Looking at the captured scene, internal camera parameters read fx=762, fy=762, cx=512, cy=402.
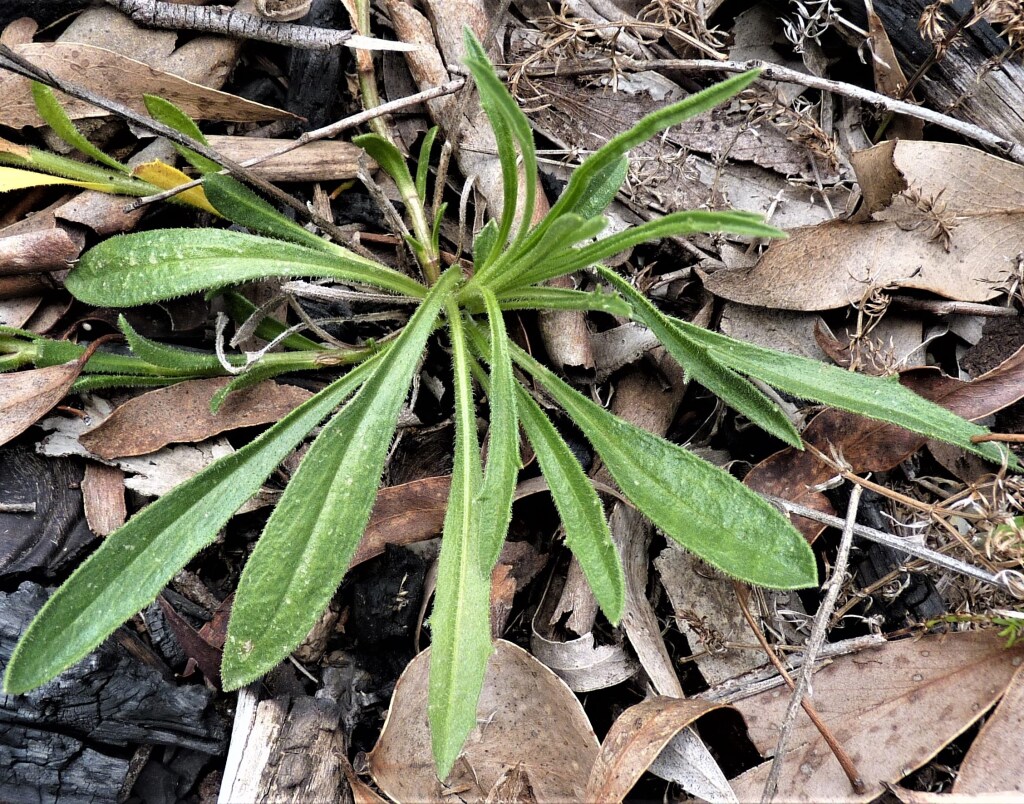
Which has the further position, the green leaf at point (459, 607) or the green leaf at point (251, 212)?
the green leaf at point (251, 212)

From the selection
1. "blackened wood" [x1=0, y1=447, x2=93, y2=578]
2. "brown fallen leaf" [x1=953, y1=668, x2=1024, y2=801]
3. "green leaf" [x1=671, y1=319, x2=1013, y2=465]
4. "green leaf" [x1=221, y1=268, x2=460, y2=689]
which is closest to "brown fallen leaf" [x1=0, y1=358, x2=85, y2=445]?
"blackened wood" [x1=0, y1=447, x2=93, y2=578]

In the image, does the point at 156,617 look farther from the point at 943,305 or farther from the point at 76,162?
the point at 943,305

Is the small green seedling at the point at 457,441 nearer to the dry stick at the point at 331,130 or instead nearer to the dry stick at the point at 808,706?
the dry stick at the point at 331,130

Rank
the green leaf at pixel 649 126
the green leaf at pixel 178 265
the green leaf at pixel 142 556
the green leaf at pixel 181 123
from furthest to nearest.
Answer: the green leaf at pixel 181 123, the green leaf at pixel 178 265, the green leaf at pixel 142 556, the green leaf at pixel 649 126

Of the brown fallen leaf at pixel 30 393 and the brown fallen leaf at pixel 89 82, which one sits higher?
the brown fallen leaf at pixel 89 82

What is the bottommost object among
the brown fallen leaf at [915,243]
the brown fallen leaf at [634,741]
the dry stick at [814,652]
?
the brown fallen leaf at [634,741]

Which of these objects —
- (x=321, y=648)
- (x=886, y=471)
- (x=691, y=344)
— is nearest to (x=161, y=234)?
(x=321, y=648)

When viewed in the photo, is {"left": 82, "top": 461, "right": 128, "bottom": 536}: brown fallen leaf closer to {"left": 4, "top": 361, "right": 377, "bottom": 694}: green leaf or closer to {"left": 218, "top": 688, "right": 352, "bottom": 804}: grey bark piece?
{"left": 4, "top": 361, "right": 377, "bottom": 694}: green leaf

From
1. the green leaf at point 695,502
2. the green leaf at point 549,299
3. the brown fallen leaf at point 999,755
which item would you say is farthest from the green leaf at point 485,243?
the brown fallen leaf at point 999,755
